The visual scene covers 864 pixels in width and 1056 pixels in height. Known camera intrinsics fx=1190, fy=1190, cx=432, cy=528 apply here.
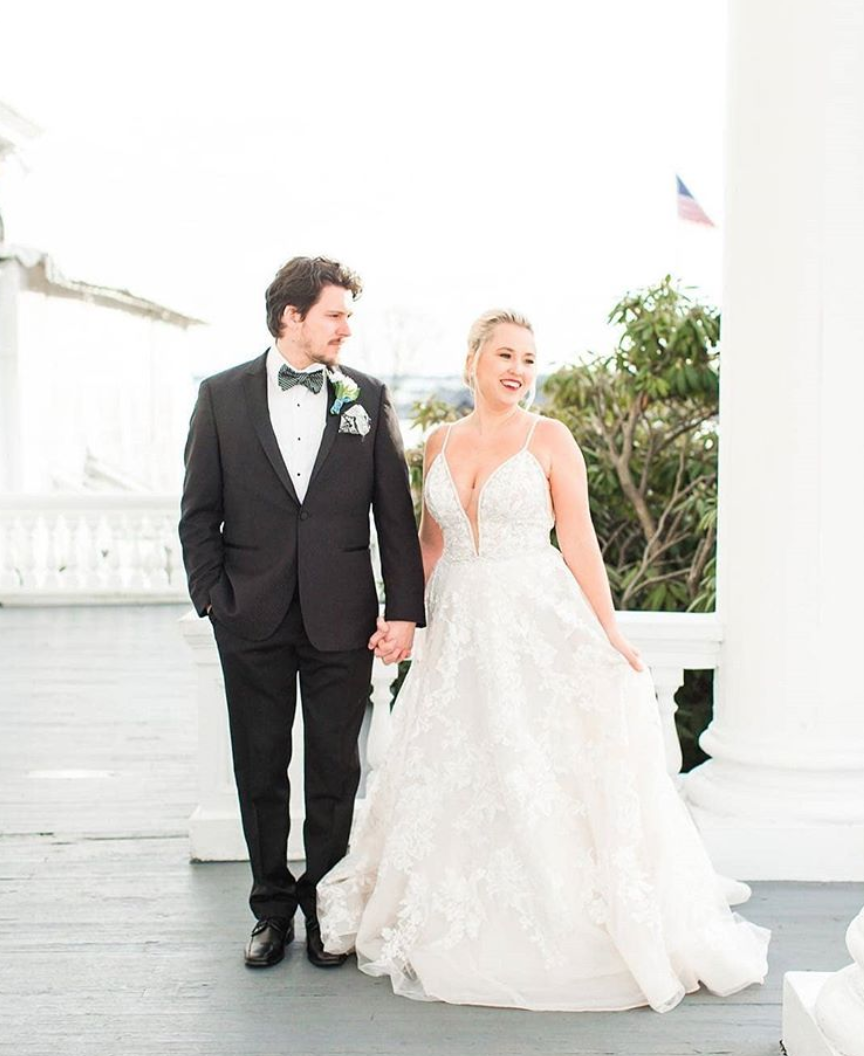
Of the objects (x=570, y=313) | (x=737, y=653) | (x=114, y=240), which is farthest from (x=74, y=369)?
(x=570, y=313)

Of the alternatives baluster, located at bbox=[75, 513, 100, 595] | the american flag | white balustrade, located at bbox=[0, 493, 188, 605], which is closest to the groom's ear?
the american flag

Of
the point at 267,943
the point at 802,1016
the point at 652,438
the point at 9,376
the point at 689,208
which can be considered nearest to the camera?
the point at 802,1016

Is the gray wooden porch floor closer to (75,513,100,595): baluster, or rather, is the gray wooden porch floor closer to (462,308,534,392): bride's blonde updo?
(462,308,534,392): bride's blonde updo

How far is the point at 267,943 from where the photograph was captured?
2.95 metres

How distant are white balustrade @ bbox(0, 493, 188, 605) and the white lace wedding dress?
7233 millimetres

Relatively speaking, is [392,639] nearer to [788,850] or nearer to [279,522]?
[279,522]

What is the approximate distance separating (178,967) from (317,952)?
352 mm

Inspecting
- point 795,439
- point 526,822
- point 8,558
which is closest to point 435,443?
point 526,822

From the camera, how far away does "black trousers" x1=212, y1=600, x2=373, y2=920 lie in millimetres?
2906

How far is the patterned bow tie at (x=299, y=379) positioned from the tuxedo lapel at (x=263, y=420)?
0.19ft

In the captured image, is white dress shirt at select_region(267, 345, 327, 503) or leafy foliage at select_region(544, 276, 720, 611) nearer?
white dress shirt at select_region(267, 345, 327, 503)

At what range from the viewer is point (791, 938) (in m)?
3.09

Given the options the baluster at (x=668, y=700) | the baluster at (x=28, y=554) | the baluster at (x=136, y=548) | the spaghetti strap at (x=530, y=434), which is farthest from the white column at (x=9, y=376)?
the spaghetti strap at (x=530, y=434)

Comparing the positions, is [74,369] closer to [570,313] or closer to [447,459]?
[447,459]
